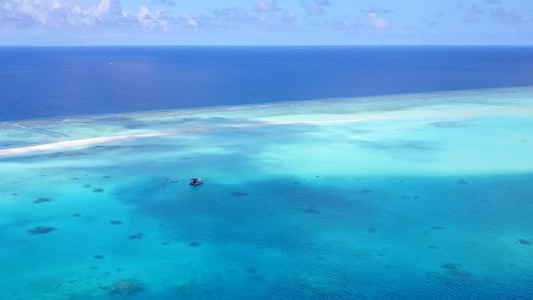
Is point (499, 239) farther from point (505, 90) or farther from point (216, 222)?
point (505, 90)

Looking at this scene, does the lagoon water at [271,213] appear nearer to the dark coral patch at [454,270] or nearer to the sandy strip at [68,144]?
the dark coral patch at [454,270]

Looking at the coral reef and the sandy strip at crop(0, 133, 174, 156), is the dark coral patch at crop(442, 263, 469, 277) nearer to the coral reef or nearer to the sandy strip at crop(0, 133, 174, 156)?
the coral reef

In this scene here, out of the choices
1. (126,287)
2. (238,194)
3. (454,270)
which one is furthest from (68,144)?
(454,270)

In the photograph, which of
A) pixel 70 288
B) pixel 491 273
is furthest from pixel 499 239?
pixel 70 288

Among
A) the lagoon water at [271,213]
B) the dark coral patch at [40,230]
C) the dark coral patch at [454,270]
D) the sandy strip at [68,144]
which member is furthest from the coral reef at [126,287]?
the sandy strip at [68,144]

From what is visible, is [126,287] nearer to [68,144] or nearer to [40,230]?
[40,230]

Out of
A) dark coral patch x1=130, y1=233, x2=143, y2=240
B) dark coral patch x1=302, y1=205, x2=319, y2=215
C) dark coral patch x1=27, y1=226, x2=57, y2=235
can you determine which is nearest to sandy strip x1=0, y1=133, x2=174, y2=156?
dark coral patch x1=27, y1=226, x2=57, y2=235
